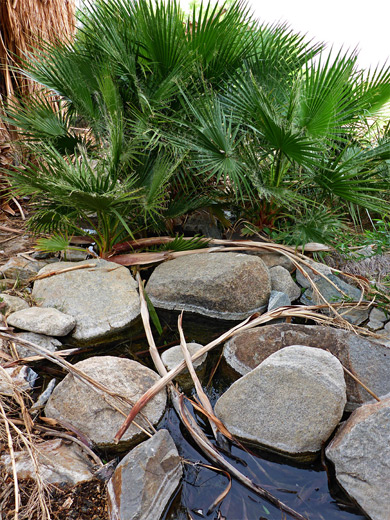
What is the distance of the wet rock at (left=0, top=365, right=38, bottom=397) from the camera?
7.23ft

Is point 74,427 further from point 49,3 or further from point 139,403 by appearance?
point 49,3

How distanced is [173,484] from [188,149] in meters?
2.44

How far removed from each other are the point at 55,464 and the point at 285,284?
222 centimetres

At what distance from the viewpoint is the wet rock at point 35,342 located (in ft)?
8.50

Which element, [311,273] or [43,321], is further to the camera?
[311,273]

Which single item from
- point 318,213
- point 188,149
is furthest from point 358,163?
point 188,149

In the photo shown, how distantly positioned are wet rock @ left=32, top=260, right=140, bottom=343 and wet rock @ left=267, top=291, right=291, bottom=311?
1019 mm

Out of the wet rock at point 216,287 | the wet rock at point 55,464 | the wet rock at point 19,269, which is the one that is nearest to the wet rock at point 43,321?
the wet rock at point 19,269

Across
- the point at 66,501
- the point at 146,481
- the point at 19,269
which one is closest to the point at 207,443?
the point at 146,481

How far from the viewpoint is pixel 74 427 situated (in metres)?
2.07

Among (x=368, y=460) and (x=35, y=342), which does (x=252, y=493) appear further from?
(x=35, y=342)

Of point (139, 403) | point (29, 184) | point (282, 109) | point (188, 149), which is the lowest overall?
point (139, 403)

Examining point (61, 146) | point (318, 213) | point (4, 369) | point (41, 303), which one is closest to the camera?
point (4, 369)

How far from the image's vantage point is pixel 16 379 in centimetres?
233
